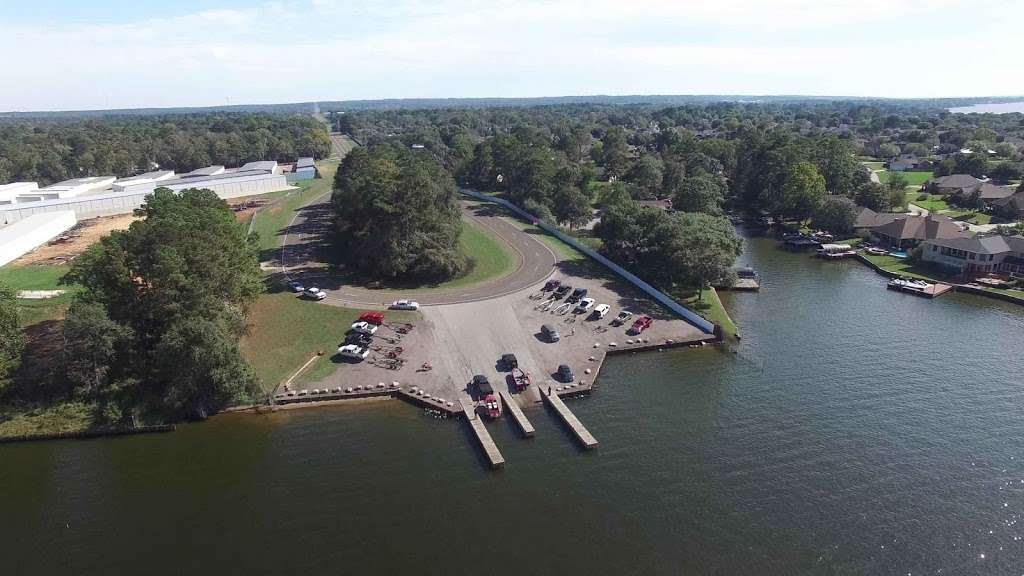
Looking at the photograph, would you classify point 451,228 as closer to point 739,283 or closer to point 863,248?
point 739,283

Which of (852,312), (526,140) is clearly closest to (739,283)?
(852,312)

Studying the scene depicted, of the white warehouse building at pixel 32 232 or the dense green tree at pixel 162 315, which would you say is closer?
the dense green tree at pixel 162 315

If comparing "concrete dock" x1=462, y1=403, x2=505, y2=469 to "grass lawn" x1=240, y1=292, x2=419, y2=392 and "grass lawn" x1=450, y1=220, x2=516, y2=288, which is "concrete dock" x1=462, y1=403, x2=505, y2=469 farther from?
"grass lawn" x1=450, y1=220, x2=516, y2=288

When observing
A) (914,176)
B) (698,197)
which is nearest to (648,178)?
(698,197)

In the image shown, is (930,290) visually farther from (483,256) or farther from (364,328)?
(364,328)

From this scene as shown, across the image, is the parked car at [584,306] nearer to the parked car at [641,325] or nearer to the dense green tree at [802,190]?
the parked car at [641,325]

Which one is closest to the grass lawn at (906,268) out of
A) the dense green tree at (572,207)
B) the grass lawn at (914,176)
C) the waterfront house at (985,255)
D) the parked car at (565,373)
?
the waterfront house at (985,255)

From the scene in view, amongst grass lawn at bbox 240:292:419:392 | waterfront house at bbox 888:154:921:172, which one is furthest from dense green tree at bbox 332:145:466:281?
waterfront house at bbox 888:154:921:172
